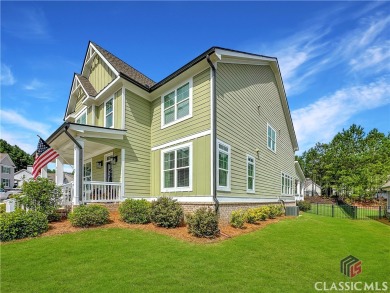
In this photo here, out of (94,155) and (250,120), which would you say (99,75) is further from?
(250,120)

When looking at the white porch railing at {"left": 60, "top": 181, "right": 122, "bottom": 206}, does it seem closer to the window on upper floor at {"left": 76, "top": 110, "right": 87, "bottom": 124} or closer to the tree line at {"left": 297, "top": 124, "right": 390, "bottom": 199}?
the window on upper floor at {"left": 76, "top": 110, "right": 87, "bottom": 124}

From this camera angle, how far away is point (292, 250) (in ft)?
27.1

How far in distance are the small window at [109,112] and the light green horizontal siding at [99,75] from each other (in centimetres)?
134

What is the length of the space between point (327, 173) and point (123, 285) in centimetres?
5808

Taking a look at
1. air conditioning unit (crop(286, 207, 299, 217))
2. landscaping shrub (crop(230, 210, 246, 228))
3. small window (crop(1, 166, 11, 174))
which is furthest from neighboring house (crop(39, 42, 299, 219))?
small window (crop(1, 166, 11, 174))

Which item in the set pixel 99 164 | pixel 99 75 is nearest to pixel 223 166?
pixel 99 164

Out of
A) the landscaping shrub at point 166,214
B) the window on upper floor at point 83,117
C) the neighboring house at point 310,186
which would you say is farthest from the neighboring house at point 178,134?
the neighboring house at point 310,186

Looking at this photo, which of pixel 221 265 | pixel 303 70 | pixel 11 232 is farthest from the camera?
pixel 303 70

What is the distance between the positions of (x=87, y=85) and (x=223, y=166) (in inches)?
439

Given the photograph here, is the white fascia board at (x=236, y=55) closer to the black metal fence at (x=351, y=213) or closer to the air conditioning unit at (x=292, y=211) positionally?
the air conditioning unit at (x=292, y=211)

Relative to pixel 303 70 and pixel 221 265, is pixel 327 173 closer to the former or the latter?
pixel 303 70

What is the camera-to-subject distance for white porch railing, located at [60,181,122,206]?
11.8 meters

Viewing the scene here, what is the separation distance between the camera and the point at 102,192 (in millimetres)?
12297

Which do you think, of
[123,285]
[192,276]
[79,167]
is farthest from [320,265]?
[79,167]
